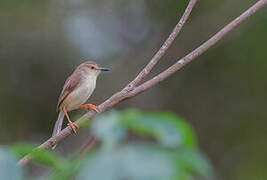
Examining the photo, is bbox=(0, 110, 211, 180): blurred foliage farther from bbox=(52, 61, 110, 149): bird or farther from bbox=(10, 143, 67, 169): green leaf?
bbox=(52, 61, 110, 149): bird

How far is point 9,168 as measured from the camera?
864 millimetres

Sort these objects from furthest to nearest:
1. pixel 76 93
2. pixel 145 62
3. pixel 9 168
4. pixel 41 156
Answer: pixel 145 62, pixel 76 93, pixel 41 156, pixel 9 168

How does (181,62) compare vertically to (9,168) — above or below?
below

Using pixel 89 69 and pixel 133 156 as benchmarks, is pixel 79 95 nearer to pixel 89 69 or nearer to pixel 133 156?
A: pixel 89 69

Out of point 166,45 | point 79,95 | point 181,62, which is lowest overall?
point 79,95

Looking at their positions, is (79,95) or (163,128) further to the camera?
(79,95)

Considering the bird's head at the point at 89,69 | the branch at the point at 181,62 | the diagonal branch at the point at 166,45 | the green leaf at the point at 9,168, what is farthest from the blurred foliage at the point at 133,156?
the bird's head at the point at 89,69

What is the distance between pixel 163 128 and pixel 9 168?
1.16 feet

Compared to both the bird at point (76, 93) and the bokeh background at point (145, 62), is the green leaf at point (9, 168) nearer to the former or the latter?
the bird at point (76, 93)

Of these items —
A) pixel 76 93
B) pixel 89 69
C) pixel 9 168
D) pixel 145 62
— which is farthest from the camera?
pixel 145 62

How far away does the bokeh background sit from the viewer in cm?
938

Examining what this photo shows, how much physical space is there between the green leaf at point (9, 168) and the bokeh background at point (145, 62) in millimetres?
8069

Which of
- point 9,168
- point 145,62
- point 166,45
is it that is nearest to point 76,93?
point 166,45

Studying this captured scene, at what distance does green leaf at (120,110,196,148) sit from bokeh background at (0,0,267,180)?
7.97 meters
